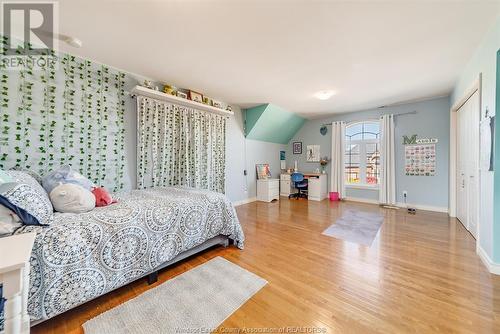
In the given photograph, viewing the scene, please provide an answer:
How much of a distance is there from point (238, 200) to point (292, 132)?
9.66 ft

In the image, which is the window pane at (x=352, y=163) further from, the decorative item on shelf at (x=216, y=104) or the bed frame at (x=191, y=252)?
the bed frame at (x=191, y=252)

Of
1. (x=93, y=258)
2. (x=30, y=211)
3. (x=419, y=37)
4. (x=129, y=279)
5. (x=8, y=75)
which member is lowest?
(x=129, y=279)

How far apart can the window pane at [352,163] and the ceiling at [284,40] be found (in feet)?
7.04

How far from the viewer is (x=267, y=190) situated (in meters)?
5.07

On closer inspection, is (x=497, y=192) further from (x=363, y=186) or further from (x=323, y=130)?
(x=323, y=130)

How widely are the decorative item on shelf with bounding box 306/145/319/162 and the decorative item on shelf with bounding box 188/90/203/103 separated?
3.79 metres

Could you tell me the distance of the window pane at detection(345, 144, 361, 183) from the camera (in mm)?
5203

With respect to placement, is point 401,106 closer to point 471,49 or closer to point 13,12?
point 471,49

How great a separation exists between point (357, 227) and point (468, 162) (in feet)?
6.84

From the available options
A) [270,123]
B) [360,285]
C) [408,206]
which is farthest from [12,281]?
[408,206]

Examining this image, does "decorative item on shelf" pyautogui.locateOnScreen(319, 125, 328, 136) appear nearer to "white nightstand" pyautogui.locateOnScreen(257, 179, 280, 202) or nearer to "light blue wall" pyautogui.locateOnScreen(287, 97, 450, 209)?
"light blue wall" pyautogui.locateOnScreen(287, 97, 450, 209)

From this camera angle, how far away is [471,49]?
2230 mm

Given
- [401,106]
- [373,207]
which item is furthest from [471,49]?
[373,207]

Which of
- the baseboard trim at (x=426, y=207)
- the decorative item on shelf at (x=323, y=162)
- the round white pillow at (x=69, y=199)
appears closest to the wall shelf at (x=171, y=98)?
the round white pillow at (x=69, y=199)
